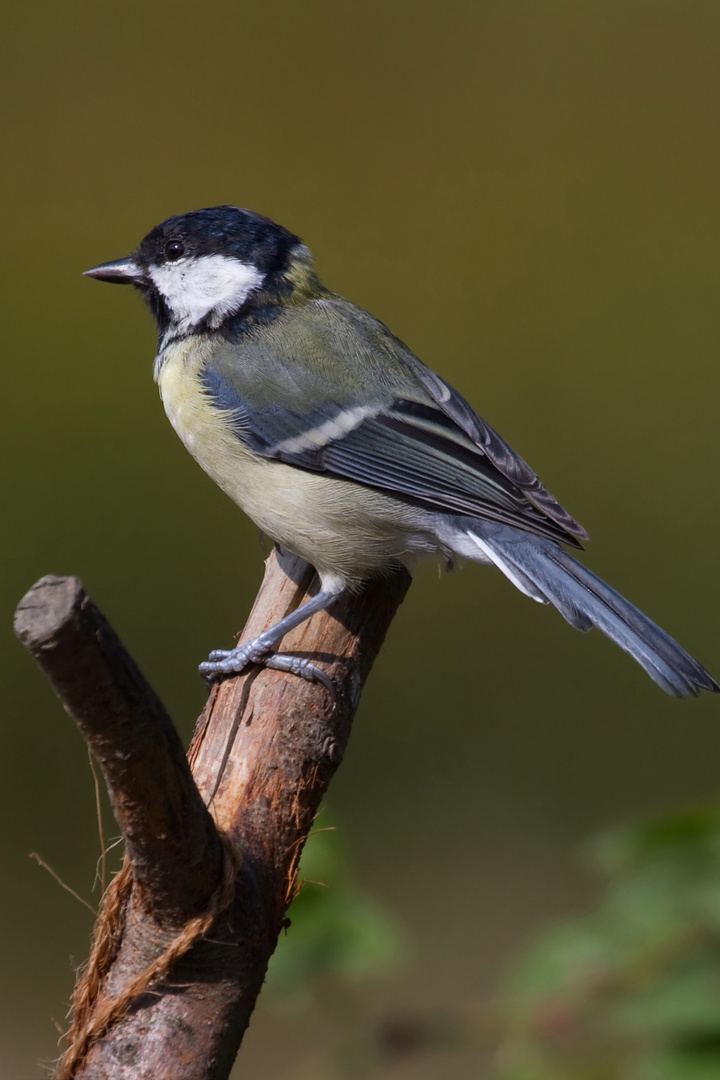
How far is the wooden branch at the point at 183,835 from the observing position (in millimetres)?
642

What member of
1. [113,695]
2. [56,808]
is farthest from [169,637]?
[113,695]

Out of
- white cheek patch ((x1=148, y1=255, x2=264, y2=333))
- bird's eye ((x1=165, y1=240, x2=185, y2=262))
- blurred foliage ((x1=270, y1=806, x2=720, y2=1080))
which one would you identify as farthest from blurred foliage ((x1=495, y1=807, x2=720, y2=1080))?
bird's eye ((x1=165, y1=240, x2=185, y2=262))

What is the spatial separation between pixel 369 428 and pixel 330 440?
5 cm

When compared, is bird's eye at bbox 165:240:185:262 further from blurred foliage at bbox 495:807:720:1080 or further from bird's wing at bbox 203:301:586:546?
blurred foliage at bbox 495:807:720:1080

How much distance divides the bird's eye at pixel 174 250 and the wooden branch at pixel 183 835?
636 mm

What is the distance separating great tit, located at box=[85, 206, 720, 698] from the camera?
1208mm

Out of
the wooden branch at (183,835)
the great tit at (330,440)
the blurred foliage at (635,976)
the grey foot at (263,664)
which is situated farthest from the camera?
the great tit at (330,440)

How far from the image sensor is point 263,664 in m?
1.09

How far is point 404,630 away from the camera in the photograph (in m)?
2.47

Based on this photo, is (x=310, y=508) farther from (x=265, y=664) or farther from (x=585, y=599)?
(x=585, y=599)

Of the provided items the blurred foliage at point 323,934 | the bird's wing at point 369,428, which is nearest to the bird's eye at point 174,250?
the bird's wing at point 369,428

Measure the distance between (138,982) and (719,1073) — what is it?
0.44 meters

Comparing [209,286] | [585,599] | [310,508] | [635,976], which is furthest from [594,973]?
[209,286]

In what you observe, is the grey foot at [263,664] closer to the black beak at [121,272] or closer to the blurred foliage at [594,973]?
the blurred foliage at [594,973]
